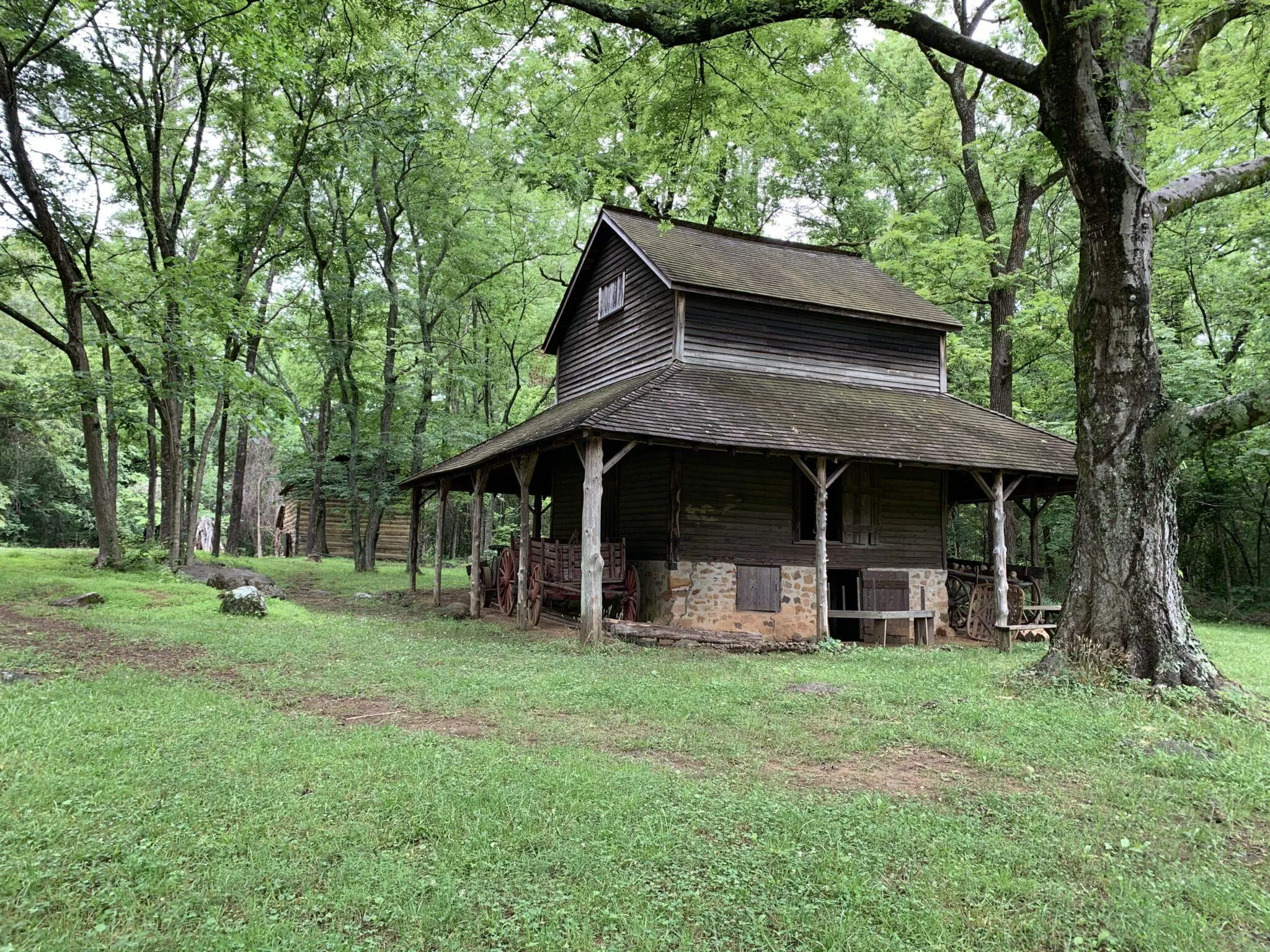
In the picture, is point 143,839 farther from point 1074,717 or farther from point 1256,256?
point 1256,256

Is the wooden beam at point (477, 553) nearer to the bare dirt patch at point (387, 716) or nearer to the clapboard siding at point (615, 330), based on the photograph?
the clapboard siding at point (615, 330)

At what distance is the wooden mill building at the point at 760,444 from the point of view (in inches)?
470

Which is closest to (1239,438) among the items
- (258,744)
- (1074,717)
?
(1074,717)

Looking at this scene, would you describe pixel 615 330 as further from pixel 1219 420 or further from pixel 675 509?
pixel 1219 420

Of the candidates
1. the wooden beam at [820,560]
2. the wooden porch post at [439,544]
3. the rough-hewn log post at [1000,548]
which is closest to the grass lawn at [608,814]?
the wooden beam at [820,560]

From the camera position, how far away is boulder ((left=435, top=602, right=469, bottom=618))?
1472cm

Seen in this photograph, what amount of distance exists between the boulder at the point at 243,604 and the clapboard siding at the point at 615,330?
26.4ft

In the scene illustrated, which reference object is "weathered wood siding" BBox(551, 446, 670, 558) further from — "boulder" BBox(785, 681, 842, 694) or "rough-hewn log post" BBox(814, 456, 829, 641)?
"boulder" BBox(785, 681, 842, 694)

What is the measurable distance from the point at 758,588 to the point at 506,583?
18.9ft

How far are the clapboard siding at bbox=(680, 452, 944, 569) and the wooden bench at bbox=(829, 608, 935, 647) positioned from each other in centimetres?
116

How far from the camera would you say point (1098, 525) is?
7805mm

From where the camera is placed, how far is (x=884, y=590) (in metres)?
14.4

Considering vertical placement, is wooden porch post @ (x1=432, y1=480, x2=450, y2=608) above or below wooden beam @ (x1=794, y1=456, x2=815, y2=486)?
below

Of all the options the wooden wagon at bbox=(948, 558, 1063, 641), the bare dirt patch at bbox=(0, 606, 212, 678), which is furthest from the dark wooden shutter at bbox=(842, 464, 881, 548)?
the bare dirt patch at bbox=(0, 606, 212, 678)
